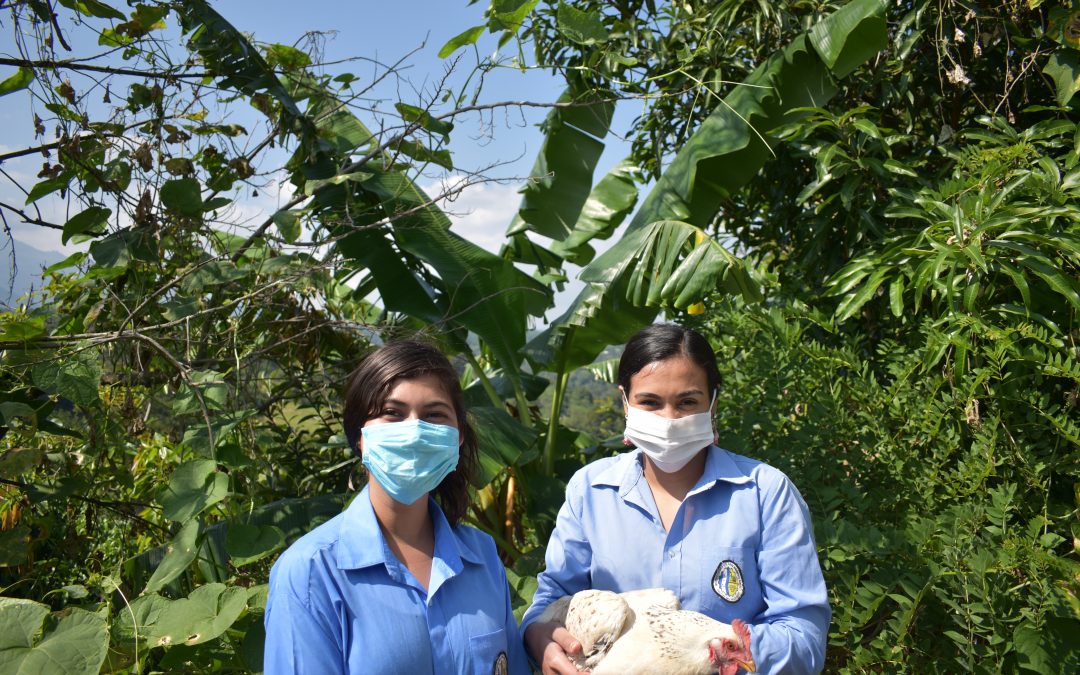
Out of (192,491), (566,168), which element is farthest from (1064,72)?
(192,491)

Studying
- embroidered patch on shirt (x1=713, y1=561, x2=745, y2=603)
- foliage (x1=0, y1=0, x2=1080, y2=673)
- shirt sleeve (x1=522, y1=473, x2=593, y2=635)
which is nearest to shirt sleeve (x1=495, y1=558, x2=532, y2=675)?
shirt sleeve (x1=522, y1=473, x2=593, y2=635)

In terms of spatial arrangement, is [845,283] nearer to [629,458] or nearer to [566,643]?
[629,458]

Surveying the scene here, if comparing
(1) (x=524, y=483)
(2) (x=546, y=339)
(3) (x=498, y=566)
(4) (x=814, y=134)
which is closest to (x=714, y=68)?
(4) (x=814, y=134)

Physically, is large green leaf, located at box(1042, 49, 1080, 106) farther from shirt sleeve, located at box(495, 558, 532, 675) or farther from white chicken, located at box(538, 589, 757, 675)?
shirt sleeve, located at box(495, 558, 532, 675)

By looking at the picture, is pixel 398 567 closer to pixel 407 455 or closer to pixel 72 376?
pixel 407 455

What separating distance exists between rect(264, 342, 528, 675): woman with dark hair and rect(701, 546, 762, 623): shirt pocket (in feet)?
1.49

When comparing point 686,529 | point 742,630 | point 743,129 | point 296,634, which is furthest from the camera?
point 743,129

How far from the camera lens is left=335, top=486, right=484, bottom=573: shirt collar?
161cm

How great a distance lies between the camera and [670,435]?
195 cm

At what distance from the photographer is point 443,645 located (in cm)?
163

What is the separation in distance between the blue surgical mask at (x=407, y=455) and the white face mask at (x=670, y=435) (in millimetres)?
481

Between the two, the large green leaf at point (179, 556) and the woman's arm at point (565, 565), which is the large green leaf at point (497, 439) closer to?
the large green leaf at point (179, 556)

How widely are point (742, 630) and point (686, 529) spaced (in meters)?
0.28

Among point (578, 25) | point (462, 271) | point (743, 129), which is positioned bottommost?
point (462, 271)
